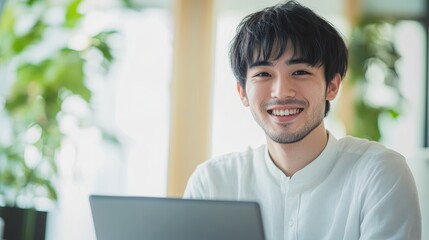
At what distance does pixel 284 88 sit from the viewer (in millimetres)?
1733

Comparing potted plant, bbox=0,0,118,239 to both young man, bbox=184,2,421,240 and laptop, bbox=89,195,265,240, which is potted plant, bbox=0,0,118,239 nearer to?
young man, bbox=184,2,421,240

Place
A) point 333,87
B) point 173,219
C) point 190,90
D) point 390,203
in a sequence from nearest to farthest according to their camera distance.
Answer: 1. point 173,219
2. point 390,203
3. point 333,87
4. point 190,90

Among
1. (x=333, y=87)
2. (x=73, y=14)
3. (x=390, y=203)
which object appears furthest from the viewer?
(x=73, y=14)

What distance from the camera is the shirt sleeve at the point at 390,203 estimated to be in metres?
1.56

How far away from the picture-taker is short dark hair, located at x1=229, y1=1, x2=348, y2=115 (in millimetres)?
1757

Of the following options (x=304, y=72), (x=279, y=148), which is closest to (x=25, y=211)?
(x=279, y=148)

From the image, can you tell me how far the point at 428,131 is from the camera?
16.8ft

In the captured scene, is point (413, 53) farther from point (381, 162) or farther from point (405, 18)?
point (381, 162)

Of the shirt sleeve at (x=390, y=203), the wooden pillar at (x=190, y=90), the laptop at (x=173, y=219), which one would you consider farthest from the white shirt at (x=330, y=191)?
the wooden pillar at (x=190, y=90)

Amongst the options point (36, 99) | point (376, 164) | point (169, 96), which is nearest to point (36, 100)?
point (36, 99)

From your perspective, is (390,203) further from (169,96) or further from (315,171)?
(169,96)

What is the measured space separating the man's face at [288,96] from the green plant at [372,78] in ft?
10.2

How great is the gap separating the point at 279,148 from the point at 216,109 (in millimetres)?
3013

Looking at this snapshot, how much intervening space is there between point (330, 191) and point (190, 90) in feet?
10.0
